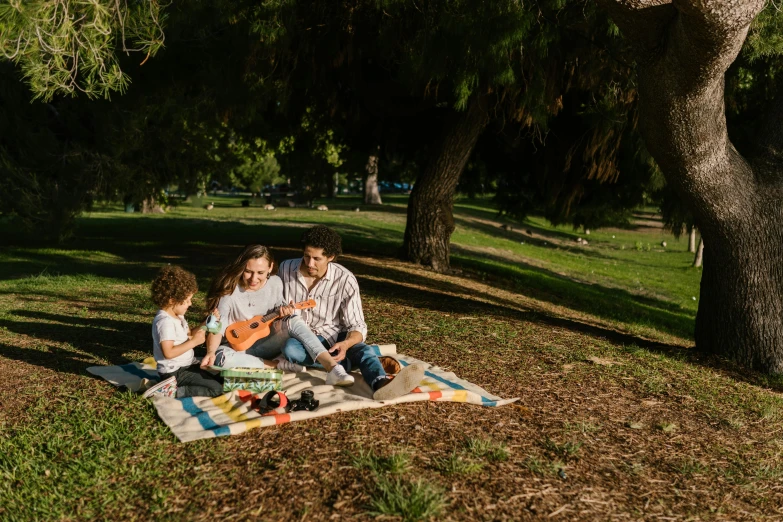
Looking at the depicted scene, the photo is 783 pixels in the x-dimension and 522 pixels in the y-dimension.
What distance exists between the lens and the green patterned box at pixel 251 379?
4863 millimetres

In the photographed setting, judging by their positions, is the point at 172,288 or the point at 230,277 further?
the point at 230,277

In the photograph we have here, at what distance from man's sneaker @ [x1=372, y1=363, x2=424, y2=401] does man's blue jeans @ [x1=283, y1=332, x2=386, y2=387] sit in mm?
214

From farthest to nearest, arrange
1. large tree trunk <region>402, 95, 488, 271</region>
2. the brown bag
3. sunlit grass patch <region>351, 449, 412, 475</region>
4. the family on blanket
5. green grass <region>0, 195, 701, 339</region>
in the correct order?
green grass <region>0, 195, 701, 339</region>
large tree trunk <region>402, 95, 488, 271</region>
the brown bag
the family on blanket
sunlit grass patch <region>351, 449, 412, 475</region>

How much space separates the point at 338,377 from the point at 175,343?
1.10 meters

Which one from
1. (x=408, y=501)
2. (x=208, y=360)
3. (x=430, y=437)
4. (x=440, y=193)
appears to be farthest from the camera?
(x=440, y=193)

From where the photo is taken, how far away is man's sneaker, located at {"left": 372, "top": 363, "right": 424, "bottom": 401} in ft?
15.2

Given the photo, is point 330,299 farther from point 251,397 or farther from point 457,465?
point 457,465

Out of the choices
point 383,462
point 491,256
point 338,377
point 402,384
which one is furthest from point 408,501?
point 491,256

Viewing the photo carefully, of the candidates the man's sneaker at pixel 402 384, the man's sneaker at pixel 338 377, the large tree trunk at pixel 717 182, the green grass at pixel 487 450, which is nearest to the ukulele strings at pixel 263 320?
the man's sneaker at pixel 338 377

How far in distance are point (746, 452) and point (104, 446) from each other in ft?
12.7

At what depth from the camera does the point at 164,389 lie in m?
4.77

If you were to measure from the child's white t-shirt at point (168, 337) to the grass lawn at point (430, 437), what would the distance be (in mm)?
293

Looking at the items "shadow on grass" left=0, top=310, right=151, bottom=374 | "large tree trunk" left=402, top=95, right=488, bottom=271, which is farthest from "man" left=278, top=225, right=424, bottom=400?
"large tree trunk" left=402, top=95, right=488, bottom=271

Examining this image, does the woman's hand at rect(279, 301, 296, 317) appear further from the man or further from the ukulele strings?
the man
